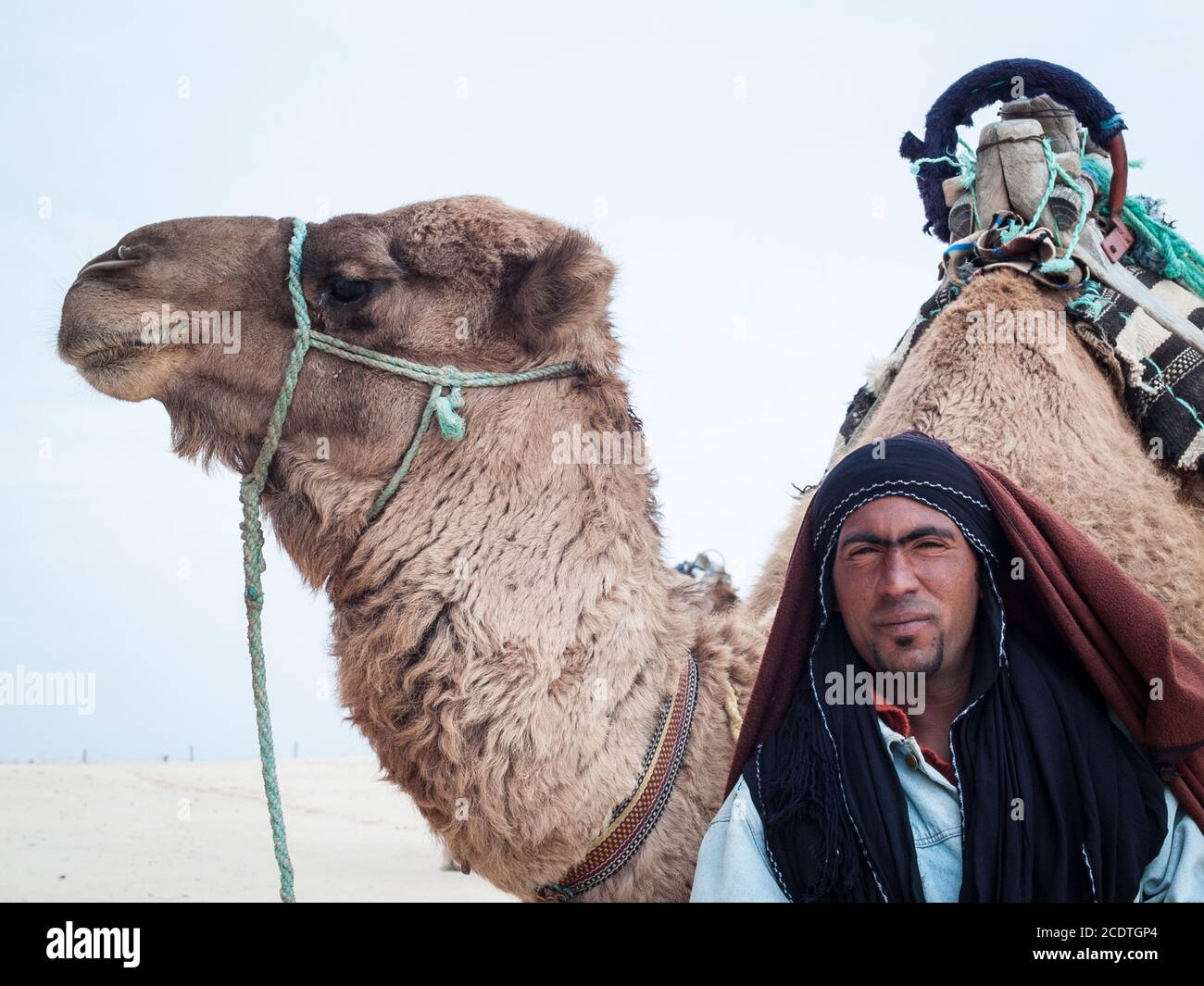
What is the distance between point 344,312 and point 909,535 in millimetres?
1505

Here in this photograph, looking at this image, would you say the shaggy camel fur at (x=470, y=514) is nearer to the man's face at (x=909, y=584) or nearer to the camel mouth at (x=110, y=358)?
the camel mouth at (x=110, y=358)

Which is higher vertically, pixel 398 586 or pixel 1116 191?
pixel 1116 191

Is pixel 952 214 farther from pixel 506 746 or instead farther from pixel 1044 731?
pixel 506 746

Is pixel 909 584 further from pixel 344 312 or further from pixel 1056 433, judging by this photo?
pixel 344 312

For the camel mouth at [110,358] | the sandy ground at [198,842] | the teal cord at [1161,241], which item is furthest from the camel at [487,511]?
the sandy ground at [198,842]

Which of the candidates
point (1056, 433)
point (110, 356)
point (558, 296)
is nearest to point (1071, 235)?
point (1056, 433)

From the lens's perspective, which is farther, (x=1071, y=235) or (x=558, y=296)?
(x=1071, y=235)

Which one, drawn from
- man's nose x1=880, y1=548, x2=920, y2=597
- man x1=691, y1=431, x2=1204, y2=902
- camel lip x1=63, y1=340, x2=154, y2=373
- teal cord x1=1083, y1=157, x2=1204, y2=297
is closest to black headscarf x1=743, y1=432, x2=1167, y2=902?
man x1=691, y1=431, x2=1204, y2=902

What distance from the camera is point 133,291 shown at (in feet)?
8.86

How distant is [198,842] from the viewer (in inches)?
451

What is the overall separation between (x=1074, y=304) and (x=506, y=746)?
2.30m

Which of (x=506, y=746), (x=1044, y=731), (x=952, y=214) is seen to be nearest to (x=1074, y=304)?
(x=952, y=214)
